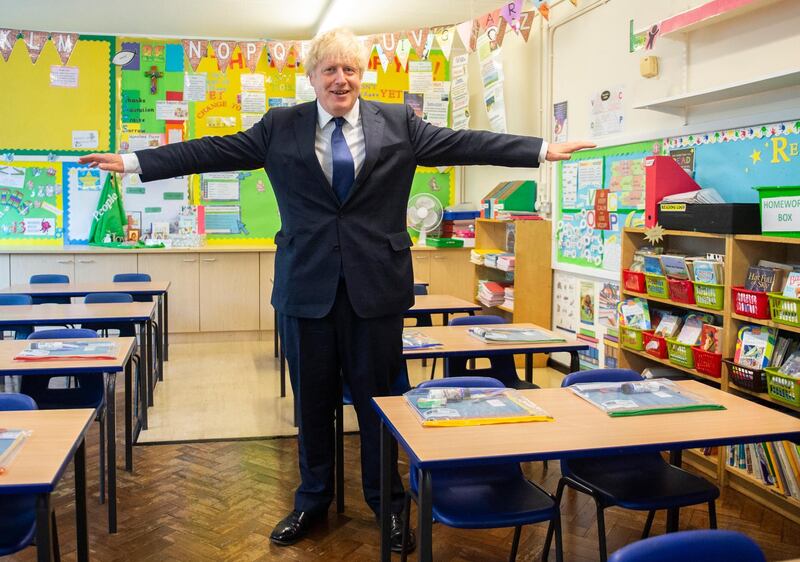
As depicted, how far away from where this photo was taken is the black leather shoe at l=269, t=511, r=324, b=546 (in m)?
2.95

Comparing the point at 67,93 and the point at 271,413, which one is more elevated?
the point at 67,93

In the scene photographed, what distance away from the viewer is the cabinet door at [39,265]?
23.1 ft

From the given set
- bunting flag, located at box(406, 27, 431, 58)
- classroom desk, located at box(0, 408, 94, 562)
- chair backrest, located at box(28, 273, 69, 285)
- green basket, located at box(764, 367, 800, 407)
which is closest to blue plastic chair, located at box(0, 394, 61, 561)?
classroom desk, located at box(0, 408, 94, 562)

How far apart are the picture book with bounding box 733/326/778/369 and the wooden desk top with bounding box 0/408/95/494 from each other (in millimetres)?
2639

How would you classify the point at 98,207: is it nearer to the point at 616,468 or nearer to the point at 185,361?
the point at 185,361

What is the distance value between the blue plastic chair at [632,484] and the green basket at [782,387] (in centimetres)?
75

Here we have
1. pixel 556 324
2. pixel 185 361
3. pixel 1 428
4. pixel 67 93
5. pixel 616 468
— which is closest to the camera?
pixel 1 428

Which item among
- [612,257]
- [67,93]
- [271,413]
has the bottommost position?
[271,413]

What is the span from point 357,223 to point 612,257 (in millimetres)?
2899

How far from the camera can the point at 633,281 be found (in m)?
4.19

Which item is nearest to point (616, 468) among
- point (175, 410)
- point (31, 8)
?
point (175, 410)

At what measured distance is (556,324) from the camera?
6023 mm

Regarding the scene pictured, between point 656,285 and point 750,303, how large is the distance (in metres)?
0.67

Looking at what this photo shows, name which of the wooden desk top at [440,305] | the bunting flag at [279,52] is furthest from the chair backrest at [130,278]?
the wooden desk top at [440,305]
